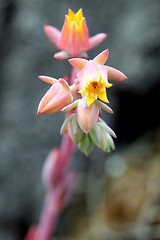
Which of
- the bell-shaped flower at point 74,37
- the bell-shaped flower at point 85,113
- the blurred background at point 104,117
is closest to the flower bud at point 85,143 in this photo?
the bell-shaped flower at point 85,113

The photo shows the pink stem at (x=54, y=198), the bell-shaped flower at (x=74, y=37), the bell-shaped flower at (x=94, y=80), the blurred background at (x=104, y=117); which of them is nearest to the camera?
the bell-shaped flower at (x=94, y=80)

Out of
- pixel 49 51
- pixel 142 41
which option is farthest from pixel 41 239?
pixel 142 41

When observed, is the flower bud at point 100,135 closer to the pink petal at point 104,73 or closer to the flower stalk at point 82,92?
the flower stalk at point 82,92

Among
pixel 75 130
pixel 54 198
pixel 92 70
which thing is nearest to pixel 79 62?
pixel 92 70

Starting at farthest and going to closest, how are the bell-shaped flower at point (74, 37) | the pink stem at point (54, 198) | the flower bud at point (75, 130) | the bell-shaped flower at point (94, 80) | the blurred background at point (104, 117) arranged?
the blurred background at point (104, 117) < the pink stem at point (54, 198) < the bell-shaped flower at point (74, 37) < the flower bud at point (75, 130) < the bell-shaped flower at point (94, 80)

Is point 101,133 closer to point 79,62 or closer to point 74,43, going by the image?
point 79,62

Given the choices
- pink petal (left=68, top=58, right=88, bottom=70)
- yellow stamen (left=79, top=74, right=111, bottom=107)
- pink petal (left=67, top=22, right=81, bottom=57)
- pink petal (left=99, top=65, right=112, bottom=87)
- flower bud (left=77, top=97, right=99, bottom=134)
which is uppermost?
pink petal (left=67, top=22, right=81, bottom=57)

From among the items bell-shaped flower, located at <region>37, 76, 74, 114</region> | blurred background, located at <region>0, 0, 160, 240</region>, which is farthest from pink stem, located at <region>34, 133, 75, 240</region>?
bell-shaped flower, located at <region>37, 76, 74, 114</region>

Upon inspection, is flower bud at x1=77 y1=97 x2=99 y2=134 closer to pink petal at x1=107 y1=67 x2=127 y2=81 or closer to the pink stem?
pink petal at x1=107 y1=67 x2=127 y2=81
